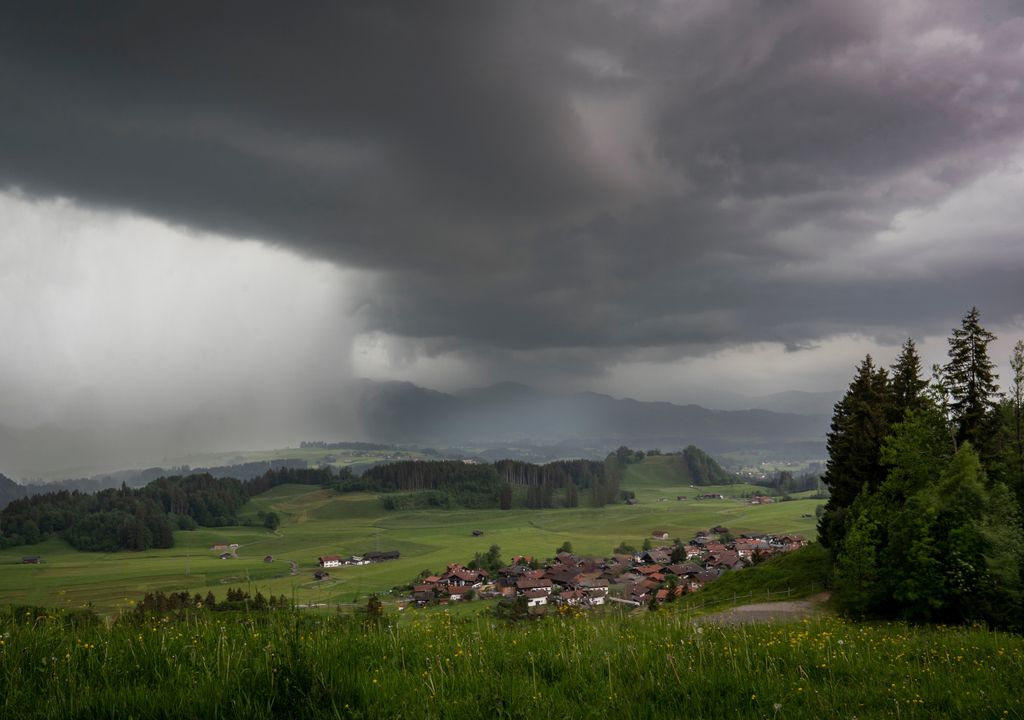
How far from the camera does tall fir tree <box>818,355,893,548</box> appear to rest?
4822cm

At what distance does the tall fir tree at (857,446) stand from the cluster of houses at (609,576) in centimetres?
2339

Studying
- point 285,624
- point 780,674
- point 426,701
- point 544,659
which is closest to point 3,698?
point 285,624

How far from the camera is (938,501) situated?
3344cm

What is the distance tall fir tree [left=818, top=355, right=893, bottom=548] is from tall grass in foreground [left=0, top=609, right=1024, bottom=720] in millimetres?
47626

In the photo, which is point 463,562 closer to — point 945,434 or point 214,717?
point 945,434

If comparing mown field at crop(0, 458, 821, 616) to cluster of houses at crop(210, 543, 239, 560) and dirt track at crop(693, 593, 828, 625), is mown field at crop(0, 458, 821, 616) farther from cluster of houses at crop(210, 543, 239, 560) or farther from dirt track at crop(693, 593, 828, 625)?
dirt track at crop(693, 593, 828, 625)

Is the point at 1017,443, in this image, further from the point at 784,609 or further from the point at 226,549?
the point at 226,549

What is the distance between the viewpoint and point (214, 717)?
407 cm

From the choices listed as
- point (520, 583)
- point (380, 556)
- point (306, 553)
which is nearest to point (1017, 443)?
point (520, 583)

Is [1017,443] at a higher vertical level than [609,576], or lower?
higher

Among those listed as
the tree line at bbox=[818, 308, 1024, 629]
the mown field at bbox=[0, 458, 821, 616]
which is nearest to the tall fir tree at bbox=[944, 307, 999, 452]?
the tree line at bbox=[818, 308, 1024, 629]

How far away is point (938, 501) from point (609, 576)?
76.1 m

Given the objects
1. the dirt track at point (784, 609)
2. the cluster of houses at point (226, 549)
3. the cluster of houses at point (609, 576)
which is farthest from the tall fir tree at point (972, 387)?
the cluster of houses at point (226, 549)

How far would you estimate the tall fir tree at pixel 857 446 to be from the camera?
158 ft
